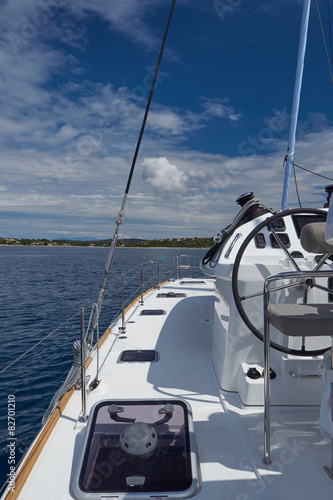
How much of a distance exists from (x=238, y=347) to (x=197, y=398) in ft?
1.97

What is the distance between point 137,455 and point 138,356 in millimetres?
2164

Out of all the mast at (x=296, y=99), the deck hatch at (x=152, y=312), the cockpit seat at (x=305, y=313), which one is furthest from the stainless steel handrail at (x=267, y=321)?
the mast at (x=296, y=99)

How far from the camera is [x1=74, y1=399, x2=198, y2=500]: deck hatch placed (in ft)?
5.98

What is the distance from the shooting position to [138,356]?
4062 mm

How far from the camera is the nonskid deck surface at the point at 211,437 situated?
1913 millimetres

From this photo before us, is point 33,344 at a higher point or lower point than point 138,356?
lower

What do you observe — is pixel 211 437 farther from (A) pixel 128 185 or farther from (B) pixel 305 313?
(A) pixel 128 185

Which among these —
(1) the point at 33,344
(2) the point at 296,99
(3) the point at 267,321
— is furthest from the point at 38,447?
(2) the point at 296,99

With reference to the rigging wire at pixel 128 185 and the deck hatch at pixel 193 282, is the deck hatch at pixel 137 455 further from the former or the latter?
the deck hatch at pixel 193 282

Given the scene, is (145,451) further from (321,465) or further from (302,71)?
(302,71)

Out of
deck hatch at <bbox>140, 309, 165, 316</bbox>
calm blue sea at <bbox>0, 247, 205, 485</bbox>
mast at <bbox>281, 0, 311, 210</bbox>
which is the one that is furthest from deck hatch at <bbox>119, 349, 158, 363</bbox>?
mast at <bbox>281, 0, 311, 210</bbox>

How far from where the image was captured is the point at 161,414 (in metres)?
2.26

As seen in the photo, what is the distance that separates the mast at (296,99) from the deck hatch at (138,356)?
4.81 meters

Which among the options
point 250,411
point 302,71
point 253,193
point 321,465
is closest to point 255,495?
point 321,465
